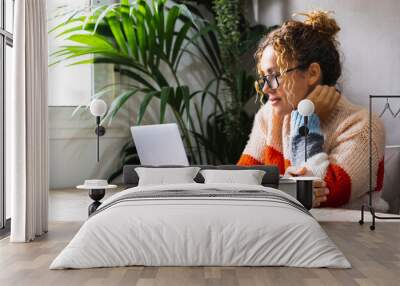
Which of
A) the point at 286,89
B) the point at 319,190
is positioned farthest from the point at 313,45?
the point at 319,190

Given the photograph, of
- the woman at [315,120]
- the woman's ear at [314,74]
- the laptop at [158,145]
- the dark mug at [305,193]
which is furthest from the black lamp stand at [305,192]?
the woman's ear at [314,74]

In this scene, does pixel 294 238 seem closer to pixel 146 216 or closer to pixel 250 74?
pixel 146 216

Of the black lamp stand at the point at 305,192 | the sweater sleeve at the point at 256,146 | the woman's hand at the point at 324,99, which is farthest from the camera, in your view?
the sweater sleeve at the point at 256,146

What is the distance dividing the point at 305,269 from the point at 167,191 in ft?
3.53

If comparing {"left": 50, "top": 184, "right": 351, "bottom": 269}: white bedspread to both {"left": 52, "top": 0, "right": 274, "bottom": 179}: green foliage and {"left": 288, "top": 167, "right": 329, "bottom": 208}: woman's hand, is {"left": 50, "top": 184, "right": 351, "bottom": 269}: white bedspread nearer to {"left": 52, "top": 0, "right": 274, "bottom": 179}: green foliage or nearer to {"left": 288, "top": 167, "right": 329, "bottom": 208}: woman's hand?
{"left": 288, "top": 167, "right": 329, "bottom": 208}: woman's hand

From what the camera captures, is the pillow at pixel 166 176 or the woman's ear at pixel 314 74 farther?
the woman's ear at pixel 314 74

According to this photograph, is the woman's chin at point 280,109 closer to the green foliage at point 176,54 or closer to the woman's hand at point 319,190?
the green foliage at point 176,54

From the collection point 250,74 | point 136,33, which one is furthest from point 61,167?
point 250,74

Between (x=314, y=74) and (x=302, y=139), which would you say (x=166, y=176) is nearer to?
(x=302, y=139)

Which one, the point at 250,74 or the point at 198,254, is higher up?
the point at 250,74

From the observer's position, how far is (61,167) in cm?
822

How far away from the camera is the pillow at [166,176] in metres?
4.89

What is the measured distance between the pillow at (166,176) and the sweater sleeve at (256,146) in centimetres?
186

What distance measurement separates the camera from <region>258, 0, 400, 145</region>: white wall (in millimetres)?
6199
